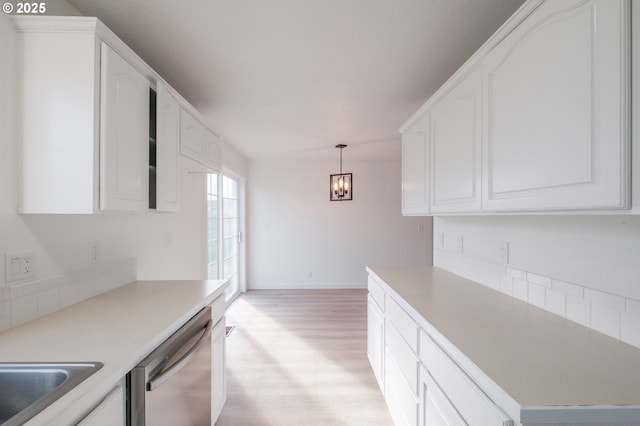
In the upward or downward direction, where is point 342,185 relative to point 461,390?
upward

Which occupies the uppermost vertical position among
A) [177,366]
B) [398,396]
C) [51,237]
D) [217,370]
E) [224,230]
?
[51,237]

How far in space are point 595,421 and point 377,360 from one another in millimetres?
1646

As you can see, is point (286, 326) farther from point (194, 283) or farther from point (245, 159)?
point (245, 159)

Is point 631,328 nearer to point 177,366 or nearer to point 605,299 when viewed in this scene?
point 605,299

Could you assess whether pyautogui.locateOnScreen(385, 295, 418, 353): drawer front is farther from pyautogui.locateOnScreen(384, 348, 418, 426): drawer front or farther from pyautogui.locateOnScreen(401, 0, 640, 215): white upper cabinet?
pyautogui.locateOnScreen(401, 0, 640, 215): white upper cabinet

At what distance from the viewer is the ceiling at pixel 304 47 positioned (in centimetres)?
137

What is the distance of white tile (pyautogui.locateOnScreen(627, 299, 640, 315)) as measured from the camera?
0.95 meters

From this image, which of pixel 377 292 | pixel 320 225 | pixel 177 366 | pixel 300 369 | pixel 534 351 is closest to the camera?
pixel 534 351

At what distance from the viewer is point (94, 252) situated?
5.00 ft

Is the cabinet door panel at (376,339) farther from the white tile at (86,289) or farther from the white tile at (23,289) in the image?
the white tile at (23,289)

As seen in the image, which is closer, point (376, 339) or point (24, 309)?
point (24, 309)

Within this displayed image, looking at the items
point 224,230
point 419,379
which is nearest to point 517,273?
point 419,379

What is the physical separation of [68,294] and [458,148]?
2205 mm

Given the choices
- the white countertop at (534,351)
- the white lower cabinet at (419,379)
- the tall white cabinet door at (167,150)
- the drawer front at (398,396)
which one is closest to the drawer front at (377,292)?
the white lower cabinet at (419,379)
